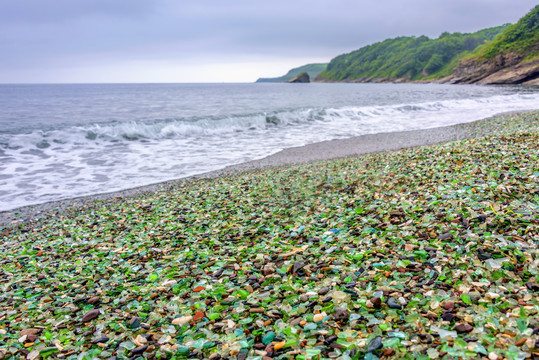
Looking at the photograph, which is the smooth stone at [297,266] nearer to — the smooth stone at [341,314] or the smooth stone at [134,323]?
the smooth stone at [341,314]

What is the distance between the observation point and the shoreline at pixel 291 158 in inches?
374

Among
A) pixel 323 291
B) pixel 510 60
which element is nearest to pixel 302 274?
pixel 323 291

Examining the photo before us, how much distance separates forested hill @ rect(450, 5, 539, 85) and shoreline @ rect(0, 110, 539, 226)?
91.4m

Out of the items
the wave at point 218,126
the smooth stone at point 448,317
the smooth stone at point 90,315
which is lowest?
the smooth stone at point 90,315

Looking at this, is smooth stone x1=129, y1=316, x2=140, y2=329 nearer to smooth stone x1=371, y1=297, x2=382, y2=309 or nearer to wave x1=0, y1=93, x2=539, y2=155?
smooth stone x1=371, y1=297, x2=382, y2=309

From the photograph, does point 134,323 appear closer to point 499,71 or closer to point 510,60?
point 499,71

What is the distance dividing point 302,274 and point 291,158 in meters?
10.8

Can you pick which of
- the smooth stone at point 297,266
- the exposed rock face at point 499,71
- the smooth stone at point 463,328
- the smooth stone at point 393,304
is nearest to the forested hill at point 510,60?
the exposed rock face at point 499,71

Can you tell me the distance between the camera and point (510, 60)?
319 ft

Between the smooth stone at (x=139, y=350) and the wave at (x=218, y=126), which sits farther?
the wave at (x=218, y=126)

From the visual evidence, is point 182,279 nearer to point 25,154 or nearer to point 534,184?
point 534,184

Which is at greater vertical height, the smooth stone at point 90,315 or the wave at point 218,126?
the wave at point 218,126

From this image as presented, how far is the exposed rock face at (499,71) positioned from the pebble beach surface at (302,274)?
10429 cm

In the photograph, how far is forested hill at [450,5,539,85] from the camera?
87312mm
